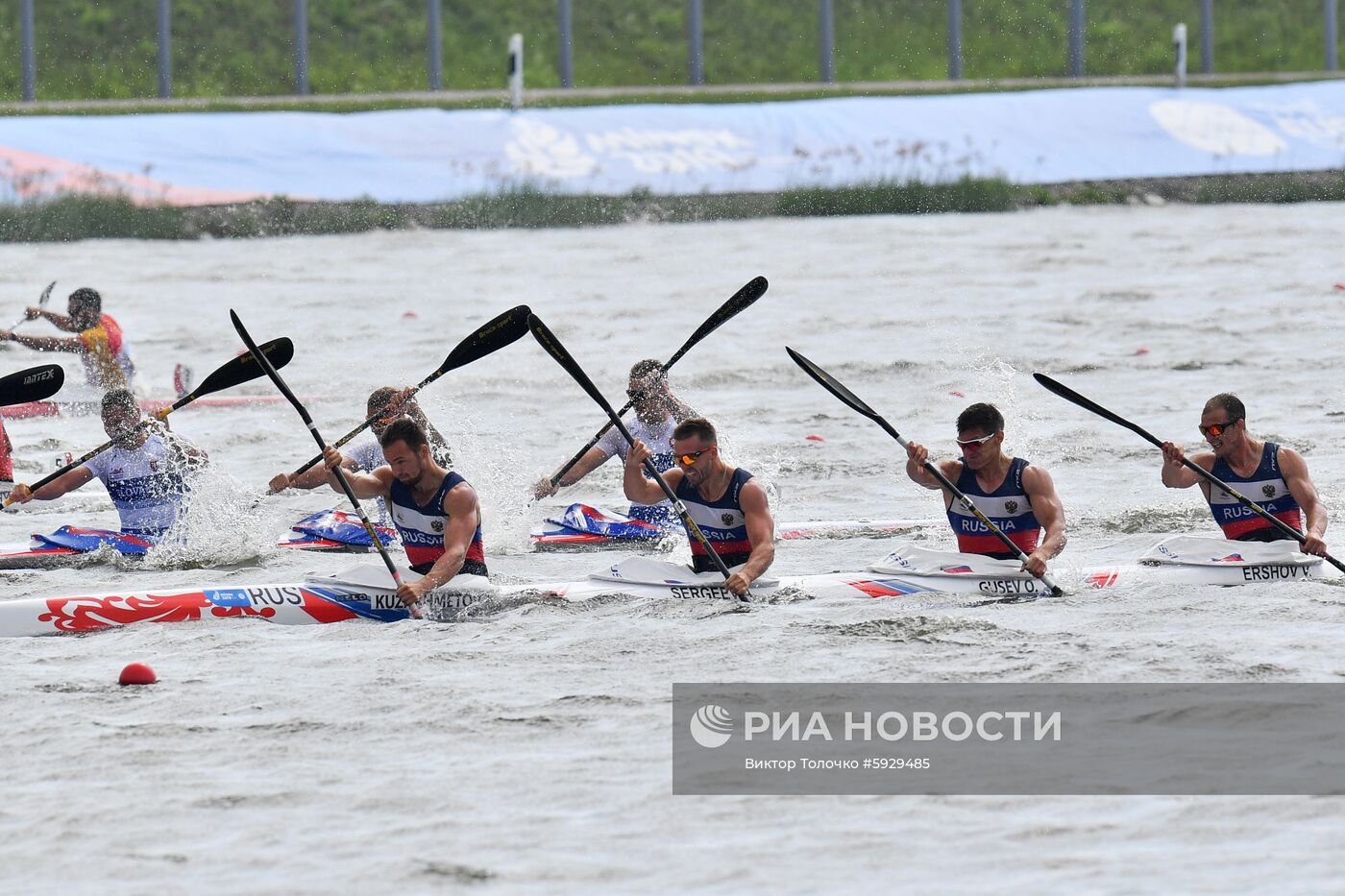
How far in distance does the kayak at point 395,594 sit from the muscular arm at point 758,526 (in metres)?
0.12

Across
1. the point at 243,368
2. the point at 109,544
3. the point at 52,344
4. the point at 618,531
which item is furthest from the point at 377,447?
the point at 52,344

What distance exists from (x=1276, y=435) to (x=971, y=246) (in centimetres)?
975

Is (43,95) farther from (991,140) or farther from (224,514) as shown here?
(224,514)

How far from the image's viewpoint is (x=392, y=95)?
93.4 ft

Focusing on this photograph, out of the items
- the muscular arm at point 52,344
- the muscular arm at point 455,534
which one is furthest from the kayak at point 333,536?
the muscular arm at point 52,344

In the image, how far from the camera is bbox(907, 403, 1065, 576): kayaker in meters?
9.14

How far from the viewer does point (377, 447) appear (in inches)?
431

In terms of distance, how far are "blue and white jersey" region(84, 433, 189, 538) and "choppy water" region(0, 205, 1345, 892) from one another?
20 centimetres

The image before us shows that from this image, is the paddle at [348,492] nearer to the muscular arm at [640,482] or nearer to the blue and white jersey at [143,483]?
the blue and white jersey at [143,483]

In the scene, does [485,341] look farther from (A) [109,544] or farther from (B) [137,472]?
(A) [109,544]

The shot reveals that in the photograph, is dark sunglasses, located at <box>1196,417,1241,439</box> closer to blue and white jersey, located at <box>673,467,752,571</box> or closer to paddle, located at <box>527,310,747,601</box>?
blue and white jersey, located at <box>673,467,752,571</box>

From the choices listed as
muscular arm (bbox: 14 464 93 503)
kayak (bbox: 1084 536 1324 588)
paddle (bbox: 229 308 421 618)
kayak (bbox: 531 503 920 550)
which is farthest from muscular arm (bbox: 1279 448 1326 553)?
muscular arm (bbox: 14 464 93 503)

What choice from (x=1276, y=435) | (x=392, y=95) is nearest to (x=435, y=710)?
(x=1276, y=435)

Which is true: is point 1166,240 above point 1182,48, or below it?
below
